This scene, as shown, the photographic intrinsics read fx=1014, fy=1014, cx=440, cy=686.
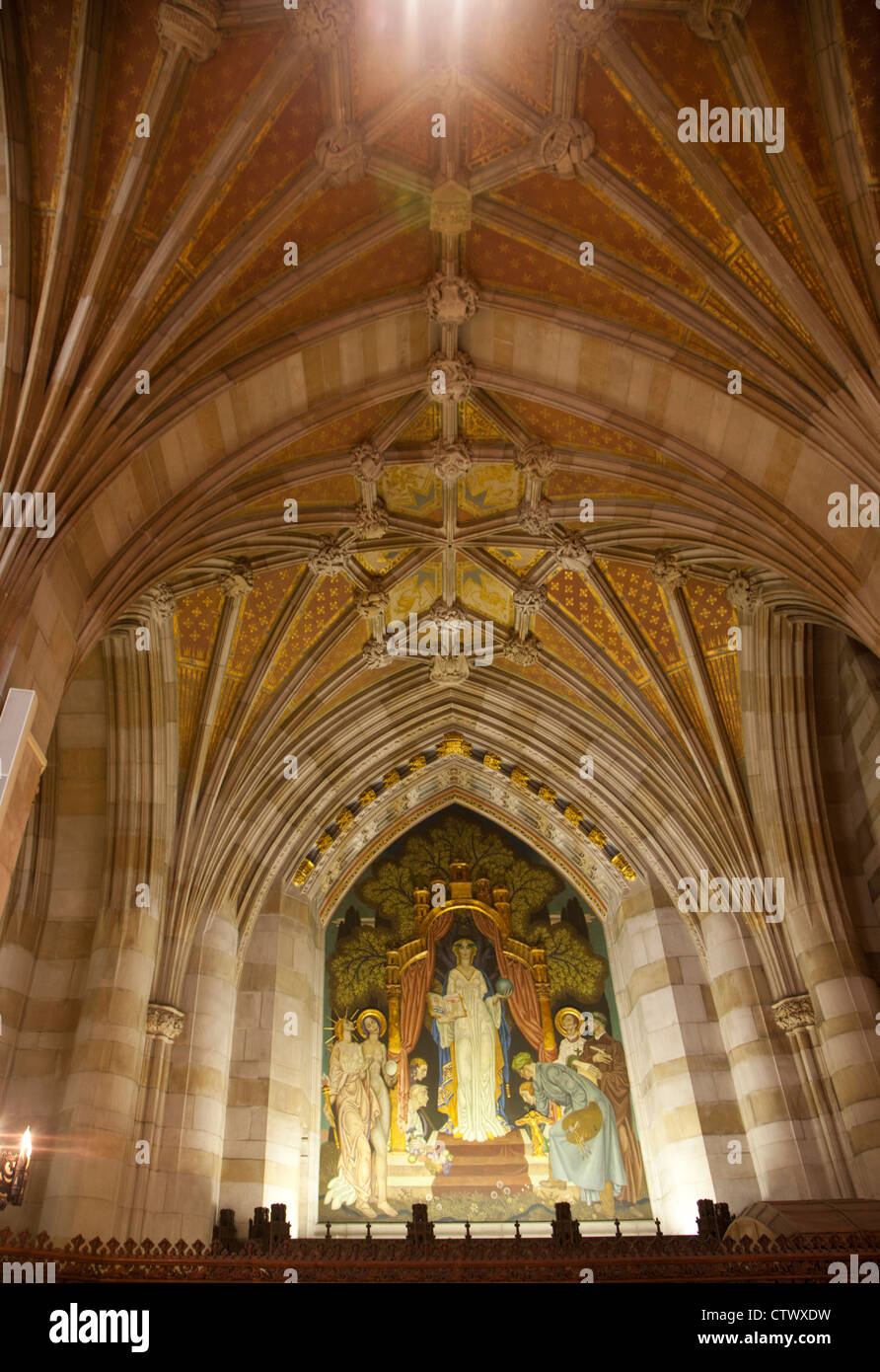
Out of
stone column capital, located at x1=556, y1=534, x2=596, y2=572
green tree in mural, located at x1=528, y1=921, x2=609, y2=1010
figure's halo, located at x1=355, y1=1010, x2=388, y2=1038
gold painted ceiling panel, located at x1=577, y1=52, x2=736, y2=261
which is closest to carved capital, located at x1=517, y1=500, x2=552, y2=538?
stone column capital, located at x1=556, y1=534, x2=596, y2=572

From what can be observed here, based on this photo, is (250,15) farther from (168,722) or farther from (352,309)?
(168,722)

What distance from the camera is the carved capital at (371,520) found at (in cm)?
1195

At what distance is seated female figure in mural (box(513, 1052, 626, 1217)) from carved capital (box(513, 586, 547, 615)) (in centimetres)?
587


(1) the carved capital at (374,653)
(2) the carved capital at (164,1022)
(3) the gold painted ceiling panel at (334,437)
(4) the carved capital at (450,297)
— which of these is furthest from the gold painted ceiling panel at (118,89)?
(2) the carved capital at (164,1022)

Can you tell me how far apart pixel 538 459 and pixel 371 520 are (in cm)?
209

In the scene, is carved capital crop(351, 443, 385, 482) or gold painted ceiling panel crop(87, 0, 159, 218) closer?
gold painted ceiling panel crop(87, 0, 159, 218)

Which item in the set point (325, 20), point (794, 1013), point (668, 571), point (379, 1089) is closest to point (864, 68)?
point (325, 20)

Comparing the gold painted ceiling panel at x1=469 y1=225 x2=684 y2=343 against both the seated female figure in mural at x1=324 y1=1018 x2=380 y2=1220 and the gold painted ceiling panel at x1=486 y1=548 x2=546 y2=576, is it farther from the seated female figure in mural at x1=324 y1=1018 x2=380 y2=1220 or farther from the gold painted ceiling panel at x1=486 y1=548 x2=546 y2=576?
the seated female figure in mural at x1=324 y1=1018 x2=380 y2=1220

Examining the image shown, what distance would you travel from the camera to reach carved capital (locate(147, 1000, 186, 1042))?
11.0 m

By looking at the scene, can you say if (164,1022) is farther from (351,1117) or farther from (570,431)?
(570,431)

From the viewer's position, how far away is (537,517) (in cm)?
1200

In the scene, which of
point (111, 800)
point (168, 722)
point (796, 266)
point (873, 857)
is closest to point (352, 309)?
point (796, 266)

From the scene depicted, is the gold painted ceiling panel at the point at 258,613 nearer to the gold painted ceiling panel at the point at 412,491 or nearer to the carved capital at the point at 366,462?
the gold painted ceiling panel at the point at 412,491

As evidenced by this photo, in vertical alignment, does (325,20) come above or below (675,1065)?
above
